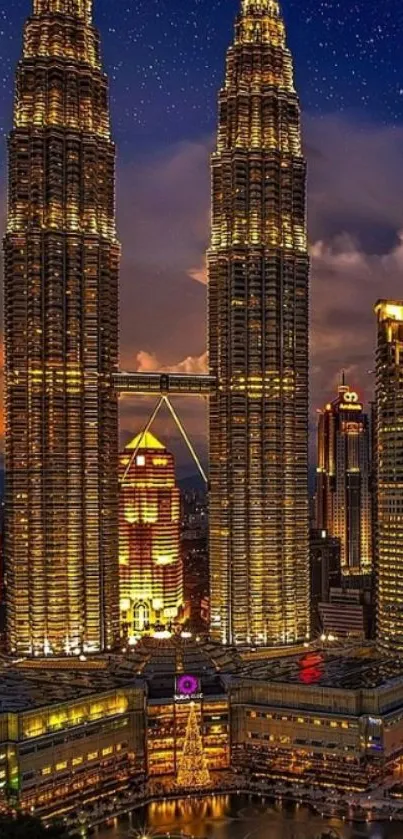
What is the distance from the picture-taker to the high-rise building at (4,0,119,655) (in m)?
53.4

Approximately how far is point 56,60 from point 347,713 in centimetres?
3247

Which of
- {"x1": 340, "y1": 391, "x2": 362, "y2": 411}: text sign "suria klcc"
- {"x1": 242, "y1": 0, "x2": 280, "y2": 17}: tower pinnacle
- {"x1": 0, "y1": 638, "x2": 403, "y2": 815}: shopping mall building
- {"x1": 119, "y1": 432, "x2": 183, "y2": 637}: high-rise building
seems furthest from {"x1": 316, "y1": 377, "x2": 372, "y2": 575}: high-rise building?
{"x1": 0, "y1": 638, "x2": 403, "y2": 815}: shopping mall building

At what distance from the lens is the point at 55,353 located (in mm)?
53594

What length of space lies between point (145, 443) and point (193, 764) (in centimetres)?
3121

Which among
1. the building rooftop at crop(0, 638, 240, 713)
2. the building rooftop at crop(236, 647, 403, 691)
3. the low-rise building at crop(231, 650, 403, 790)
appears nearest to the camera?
the low-rise building at crop(231, 650, 403, 790)

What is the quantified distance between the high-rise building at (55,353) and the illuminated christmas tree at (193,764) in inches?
494

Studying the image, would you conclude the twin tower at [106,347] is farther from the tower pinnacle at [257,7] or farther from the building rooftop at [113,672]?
the building rooftop at [113,672]

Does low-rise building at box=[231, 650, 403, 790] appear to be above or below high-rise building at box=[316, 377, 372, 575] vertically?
below

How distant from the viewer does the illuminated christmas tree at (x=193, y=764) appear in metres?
40.7

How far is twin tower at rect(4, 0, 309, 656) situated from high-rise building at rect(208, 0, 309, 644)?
0.08 m

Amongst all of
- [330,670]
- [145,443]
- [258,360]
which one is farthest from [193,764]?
[145,443]

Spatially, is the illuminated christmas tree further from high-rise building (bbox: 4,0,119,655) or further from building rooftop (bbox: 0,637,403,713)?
high-rise building (bbox: 4,0,119,655)

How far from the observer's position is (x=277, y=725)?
43.4 metres

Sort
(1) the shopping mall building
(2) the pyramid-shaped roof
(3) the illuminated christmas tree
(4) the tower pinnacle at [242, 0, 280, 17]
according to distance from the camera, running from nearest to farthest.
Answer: (1) the shopping mall building, (3) the illuminated christmas tree, (4) the tower pinnacle at [242, 0, 280, 17], (2) the pyramid-shaped roof
